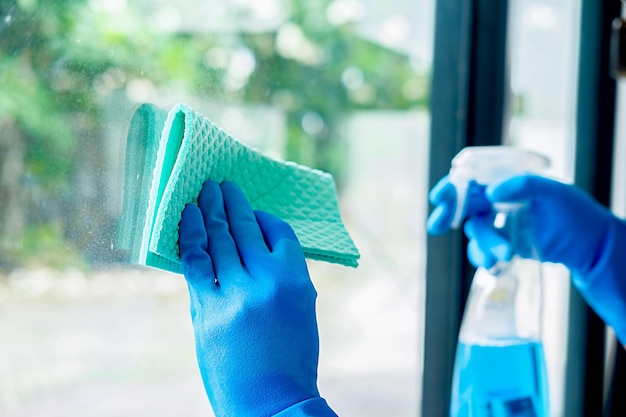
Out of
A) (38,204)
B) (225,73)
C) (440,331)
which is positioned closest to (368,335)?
(440,331)

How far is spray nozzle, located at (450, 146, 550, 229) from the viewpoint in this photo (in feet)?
2.71

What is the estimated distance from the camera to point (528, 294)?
900 millimetres

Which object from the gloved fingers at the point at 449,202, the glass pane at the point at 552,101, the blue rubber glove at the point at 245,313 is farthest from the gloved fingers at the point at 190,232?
the glass pane at the point at 552,101

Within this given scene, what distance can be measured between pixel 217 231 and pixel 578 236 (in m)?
0.59

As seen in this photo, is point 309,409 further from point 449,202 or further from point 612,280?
point 612,280

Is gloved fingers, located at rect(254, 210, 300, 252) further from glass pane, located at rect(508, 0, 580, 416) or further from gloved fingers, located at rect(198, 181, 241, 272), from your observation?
glass pane, located at rect(508, 0, 580, 416)

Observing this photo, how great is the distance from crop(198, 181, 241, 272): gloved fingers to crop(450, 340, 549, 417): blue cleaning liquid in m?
0.42

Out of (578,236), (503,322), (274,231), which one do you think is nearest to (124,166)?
(274,231)

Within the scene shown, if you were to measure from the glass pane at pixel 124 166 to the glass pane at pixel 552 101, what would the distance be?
0.20m

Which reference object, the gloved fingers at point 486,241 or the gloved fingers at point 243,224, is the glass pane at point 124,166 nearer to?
the gloved fingers at point 243,224

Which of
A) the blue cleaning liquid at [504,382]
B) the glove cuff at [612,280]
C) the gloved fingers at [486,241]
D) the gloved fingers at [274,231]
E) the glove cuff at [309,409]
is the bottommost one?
the blue cleaning liquid at [504,382]

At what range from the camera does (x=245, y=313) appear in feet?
1.66

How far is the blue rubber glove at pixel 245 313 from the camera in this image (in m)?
0.51

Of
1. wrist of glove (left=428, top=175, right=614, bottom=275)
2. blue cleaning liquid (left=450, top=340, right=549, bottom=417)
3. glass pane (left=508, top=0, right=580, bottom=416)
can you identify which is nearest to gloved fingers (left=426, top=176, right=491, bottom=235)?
wrist of glove (left=428, top=175, right=614, bottom=275)
